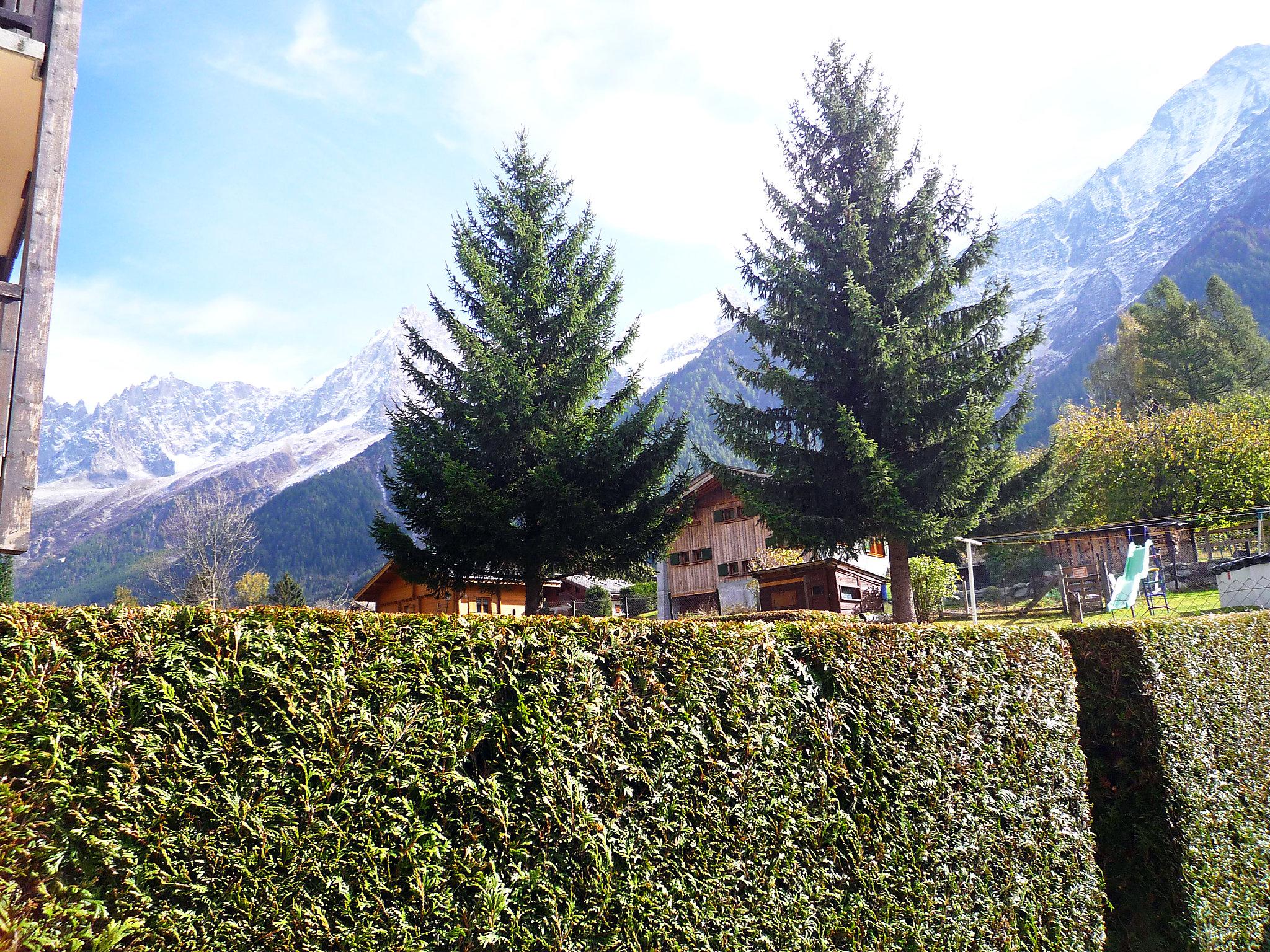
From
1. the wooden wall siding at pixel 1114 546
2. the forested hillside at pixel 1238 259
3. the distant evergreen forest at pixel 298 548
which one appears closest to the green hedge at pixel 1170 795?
the wooden wall siding at pixel 1114 546

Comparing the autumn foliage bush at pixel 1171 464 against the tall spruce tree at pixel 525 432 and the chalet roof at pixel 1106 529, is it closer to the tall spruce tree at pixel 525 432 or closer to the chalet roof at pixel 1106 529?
the chalet roof at pixel 1106 529

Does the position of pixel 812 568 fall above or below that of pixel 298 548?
below

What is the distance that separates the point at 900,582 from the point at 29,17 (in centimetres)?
1582

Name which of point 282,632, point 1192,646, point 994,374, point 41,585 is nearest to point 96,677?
point 282,632

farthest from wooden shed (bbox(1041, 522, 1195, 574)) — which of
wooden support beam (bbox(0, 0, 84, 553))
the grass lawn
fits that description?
wooden support beam (bbox(0, 0, 84, 553))

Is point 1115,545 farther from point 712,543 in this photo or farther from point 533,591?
point 533,591

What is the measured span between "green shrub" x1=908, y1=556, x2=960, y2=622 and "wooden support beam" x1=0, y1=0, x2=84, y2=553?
20.7 metres

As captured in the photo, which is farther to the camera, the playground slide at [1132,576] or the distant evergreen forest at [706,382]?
the distant evergreen forest at [706,382]

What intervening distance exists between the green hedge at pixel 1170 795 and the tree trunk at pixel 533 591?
43.6ft

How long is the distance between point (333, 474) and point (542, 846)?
137792 mm

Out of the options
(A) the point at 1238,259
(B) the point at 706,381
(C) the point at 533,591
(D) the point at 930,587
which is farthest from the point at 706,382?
(C) the point at 533,591

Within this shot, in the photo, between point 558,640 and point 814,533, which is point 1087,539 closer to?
point 814,533

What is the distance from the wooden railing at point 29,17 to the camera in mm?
5531

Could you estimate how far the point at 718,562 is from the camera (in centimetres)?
3259
